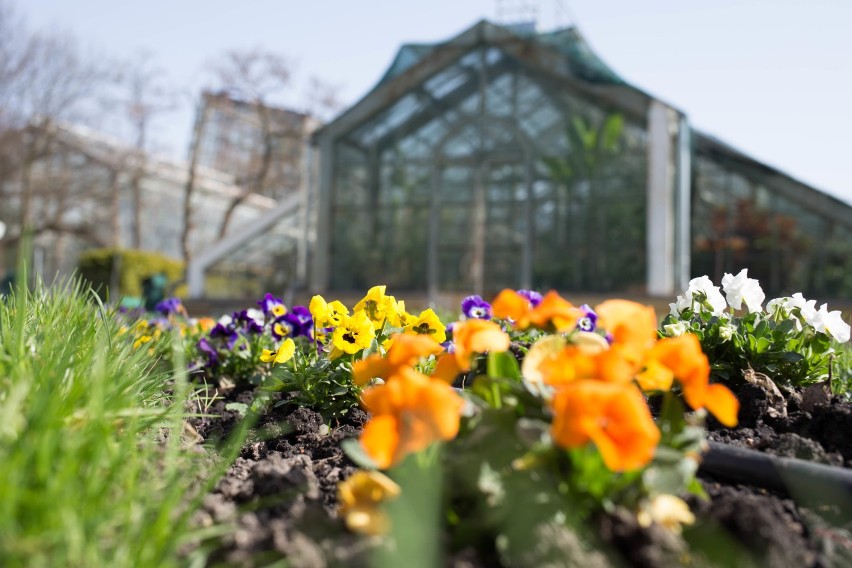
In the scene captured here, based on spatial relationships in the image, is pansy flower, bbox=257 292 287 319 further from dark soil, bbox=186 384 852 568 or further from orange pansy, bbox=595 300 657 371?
orange pansy, bbox=595 300 657 371

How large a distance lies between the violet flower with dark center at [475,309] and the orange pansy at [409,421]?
6.45ft

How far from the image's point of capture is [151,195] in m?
28.5

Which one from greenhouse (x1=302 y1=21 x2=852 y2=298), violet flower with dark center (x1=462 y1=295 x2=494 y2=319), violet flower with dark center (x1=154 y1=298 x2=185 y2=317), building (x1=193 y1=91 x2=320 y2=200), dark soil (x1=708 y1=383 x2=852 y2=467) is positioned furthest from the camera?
building (x1=193 y1=91 x2=320 y2=200)

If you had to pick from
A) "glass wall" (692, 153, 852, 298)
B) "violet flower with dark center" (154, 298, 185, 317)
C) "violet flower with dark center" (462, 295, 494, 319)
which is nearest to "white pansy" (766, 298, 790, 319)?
"violet flower with dark center" (462, 295, 494, 319)

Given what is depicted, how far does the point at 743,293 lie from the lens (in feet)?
8.35

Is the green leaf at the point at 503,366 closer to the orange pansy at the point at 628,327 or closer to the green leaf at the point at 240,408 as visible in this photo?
the orange pansy at the point at 628,327

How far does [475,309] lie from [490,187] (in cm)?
1067

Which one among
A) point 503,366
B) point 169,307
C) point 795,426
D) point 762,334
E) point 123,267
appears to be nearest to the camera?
point 503,366

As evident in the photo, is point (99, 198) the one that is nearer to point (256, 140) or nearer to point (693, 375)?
point (256, 140)

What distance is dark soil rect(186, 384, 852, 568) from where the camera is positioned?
3.63ft

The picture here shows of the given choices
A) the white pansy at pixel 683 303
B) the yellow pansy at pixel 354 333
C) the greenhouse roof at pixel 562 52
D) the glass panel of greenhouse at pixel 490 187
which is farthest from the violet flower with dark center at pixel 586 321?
the greenhouse roof at pixel 562 52

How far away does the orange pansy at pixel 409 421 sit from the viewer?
1089 millimetres

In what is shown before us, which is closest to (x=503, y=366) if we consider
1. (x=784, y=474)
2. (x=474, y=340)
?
(x=474, y=340)

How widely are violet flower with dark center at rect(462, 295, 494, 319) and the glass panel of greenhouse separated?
9.64m
